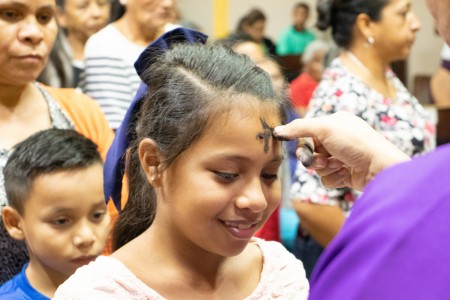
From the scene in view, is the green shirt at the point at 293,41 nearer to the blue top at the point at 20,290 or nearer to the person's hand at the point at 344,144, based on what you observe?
the blue top at the point at 20,290

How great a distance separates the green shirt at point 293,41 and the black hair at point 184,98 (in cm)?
787

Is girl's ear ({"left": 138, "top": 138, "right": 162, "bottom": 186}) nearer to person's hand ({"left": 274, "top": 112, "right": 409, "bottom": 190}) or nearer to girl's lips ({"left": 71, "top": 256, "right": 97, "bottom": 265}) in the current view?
person's hand ({"left": 274, "top": 112, "right": 409, "bottom": 190})

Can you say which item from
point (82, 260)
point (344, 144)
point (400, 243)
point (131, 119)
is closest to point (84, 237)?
point (82, 260)

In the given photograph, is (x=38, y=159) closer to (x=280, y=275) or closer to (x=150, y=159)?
(x=150, y=159)

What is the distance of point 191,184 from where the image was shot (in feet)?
4.77

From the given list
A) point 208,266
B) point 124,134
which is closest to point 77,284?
point 208,266

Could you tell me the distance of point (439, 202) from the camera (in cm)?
89

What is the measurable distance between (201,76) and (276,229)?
1.59 meters

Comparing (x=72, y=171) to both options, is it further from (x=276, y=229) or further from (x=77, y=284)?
(x=276, y=229)

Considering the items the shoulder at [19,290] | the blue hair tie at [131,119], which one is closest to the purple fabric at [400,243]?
the blue hair tie at [131,119]

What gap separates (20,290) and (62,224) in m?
0.19

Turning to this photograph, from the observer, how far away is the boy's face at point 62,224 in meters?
1.96

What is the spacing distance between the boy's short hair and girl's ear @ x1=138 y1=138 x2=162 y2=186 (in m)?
0.52

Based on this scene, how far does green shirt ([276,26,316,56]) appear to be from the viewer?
374 inches
